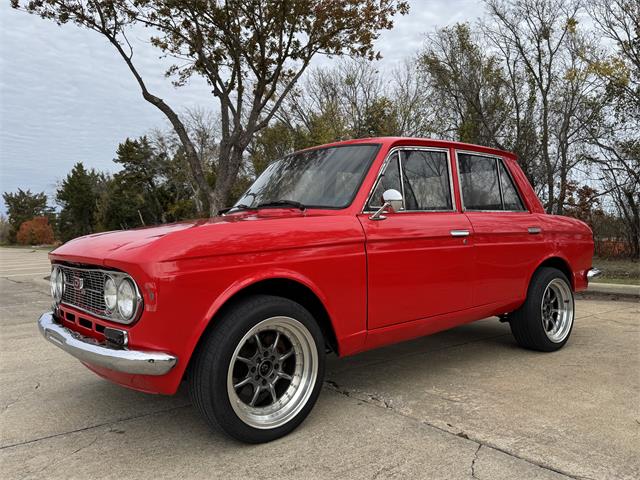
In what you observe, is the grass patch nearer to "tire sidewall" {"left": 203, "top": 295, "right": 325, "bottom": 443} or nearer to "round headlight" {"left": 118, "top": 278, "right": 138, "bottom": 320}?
"tire sidewall" {"left": 203, "top": 295, "right": 325, "bottom": 443}

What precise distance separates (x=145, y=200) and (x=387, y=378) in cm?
4855

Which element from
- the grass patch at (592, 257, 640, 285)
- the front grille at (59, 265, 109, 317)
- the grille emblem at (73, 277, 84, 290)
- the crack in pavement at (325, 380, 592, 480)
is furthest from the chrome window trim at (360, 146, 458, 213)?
the grass patch at (592, 257, 640, 285)

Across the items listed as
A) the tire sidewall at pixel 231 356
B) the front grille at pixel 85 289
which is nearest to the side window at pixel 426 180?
the tire sidewall at pixel 231 356

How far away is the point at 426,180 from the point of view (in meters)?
3.82

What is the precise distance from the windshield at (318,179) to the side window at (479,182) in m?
0.98

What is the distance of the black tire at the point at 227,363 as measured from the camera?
2523mm

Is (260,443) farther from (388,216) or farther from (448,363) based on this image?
(448,363)

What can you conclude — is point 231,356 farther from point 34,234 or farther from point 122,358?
point 34,234

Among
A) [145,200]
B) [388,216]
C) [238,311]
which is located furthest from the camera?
[145,200]

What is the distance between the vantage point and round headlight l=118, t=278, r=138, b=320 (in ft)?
8.14

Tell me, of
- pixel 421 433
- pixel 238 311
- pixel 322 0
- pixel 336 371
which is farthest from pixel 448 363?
pixel 322 0

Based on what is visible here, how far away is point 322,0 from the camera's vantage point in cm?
1209

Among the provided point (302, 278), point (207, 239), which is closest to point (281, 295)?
point (302, 278)

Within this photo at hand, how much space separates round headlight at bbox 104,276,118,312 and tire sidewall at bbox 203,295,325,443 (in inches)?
21.7
